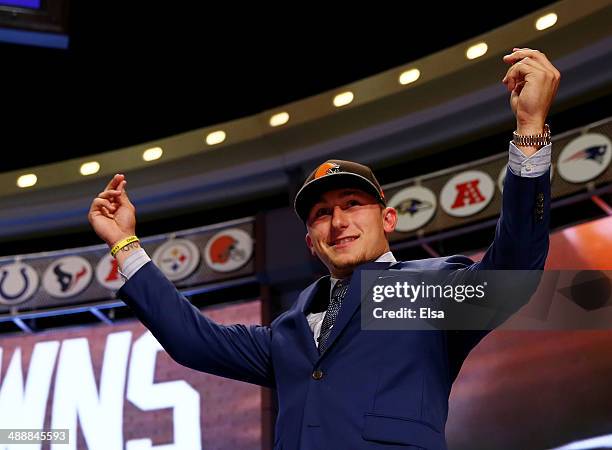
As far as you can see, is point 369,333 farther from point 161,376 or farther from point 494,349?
point 161,376

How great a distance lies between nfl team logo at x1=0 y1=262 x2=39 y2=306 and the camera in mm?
4809

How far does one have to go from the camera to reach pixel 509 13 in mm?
4395

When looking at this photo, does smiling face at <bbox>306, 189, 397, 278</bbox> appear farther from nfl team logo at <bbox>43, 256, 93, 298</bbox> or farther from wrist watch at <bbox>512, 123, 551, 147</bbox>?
nfl team logo at <bbox>43, 256, 93, 298</bbox>

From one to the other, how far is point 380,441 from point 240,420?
122 inches

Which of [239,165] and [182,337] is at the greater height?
[239,165]

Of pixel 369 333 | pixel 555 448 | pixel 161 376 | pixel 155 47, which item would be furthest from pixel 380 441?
pixel 155 47

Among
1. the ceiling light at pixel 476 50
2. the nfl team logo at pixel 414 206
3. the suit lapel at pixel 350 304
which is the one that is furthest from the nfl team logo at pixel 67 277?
the suit lapel at pixel 350 304

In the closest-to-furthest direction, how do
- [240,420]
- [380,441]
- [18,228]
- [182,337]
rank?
1. [380,441]
2. [182,337]
3. [240,420]
4. [18,228]

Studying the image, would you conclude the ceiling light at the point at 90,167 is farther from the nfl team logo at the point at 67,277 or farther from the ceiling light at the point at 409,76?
the ceiling light at the point at 409,76

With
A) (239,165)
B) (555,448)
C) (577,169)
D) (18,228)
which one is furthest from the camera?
(18,228)

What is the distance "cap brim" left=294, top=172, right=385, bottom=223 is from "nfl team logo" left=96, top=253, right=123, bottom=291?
3.31 metres

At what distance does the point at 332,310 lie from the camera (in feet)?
4.78

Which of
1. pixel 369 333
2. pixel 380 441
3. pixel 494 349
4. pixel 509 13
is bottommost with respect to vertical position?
pixel 380 441

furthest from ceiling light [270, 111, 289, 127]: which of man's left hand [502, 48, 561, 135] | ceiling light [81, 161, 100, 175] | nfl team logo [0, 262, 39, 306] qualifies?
man's left hand [502, 48, 561, 135]
